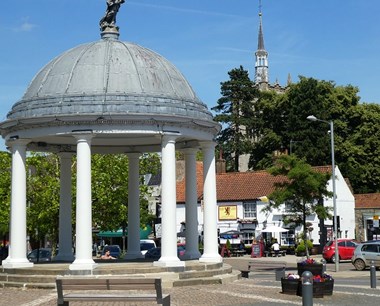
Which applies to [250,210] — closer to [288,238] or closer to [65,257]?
[288,238]

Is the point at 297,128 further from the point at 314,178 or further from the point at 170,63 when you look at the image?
the point at 170,63

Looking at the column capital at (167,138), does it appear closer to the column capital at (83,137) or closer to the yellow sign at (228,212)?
the column capital at (83,137)

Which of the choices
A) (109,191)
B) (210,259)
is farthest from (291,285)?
(109,191)

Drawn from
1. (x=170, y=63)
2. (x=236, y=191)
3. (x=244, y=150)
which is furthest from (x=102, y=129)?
(x=244, y=150)

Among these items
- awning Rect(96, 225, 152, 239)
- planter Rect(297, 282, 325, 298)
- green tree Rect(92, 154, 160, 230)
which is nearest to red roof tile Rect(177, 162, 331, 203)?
awning Rect(96, 225, 152, 239)

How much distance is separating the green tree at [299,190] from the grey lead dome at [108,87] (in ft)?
36.2

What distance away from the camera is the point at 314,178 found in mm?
37781

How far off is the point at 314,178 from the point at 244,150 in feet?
177

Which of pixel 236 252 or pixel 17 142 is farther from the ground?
pixel 17 142

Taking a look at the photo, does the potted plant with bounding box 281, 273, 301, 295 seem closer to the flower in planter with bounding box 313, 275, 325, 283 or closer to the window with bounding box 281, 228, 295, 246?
the flower in planter with bounding box 313, 275, 325, 283

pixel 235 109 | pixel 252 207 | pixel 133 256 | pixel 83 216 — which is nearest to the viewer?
pixel 83 216

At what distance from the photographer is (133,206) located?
31.0 meters

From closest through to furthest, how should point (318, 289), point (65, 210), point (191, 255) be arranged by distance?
point (318, 289)
point (191, 255)
point (65, 210)

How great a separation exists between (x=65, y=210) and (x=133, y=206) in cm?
280
